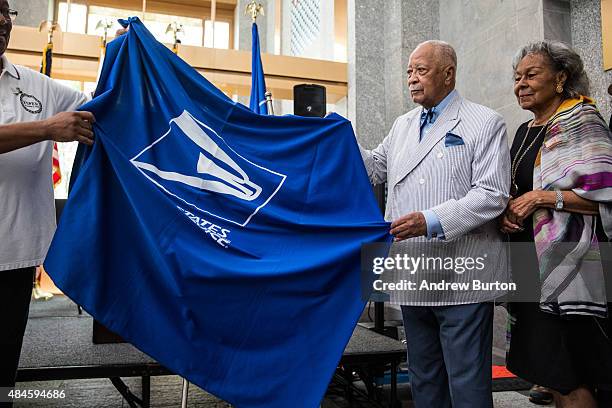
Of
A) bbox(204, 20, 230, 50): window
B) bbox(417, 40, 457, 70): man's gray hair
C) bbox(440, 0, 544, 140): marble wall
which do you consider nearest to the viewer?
bbox(417, 40, 457, 70): man's gray hair

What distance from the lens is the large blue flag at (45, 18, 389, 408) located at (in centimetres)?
143

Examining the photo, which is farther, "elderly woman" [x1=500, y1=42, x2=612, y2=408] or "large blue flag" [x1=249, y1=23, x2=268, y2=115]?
"large blue flag" [x1=249, y1=23, x2=268, y2=115]

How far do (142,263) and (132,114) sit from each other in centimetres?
49

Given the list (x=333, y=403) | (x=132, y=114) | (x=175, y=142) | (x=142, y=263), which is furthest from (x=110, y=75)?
(x=333, y=403)

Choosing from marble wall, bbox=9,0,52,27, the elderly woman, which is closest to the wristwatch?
the elderly woman

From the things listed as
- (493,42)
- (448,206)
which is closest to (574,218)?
(448,206)

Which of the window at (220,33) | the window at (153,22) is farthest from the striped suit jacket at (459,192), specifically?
the window at (220,33)

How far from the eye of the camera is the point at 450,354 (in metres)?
1.50

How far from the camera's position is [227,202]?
161 cm

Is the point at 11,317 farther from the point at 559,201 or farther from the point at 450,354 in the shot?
the point at 559,201

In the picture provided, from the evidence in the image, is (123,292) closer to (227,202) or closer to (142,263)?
(142,263)

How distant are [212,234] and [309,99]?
5.21 feet

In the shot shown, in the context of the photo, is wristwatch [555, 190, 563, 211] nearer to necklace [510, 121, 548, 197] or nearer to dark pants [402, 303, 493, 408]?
necklace [510, 121, 548, 197]

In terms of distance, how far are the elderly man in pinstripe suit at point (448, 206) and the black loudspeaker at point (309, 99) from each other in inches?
48.8
